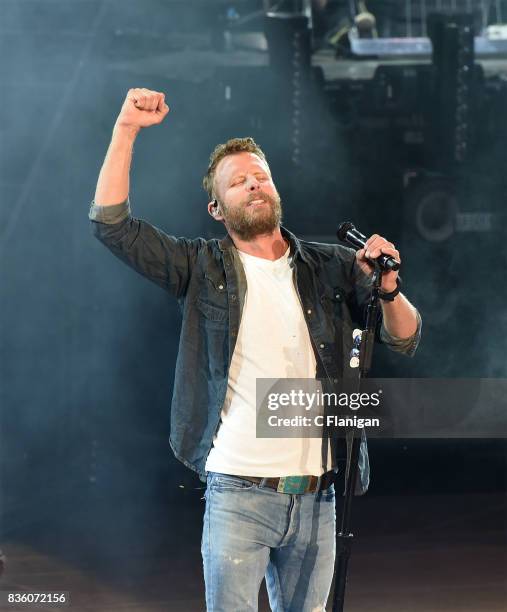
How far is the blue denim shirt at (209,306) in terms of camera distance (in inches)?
84.4

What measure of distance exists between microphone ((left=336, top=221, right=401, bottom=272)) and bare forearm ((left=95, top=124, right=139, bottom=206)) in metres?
0.49

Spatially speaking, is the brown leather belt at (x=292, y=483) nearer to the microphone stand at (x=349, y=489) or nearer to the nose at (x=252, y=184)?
the microphone stand at (x=349, y=489)

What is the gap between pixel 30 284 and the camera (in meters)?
5.14

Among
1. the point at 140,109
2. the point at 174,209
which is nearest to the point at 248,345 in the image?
the point at 140,109

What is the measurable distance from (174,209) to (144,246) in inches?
116

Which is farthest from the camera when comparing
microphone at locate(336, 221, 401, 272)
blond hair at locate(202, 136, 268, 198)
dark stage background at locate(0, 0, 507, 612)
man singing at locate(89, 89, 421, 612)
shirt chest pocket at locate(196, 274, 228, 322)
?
dark stage background at locate(0, 0, 507, 612)

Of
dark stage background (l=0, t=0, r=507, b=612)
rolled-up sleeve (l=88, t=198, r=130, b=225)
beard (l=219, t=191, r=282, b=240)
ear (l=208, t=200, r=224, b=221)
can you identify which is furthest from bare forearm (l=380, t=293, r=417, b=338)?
dark stage background (l=0, t=0, r=507, b=612)

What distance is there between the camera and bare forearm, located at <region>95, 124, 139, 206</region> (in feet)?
6.88

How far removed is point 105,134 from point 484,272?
2178 mm

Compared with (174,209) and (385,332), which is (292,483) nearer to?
(385,332)

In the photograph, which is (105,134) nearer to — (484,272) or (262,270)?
(484,272)

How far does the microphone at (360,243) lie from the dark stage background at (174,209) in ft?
9.09

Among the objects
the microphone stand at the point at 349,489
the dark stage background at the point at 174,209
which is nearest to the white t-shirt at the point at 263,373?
the microphone stand at the point at 349,489

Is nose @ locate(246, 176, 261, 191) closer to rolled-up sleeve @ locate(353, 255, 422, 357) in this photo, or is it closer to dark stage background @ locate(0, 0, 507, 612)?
rolled-up sleeve @ locate(353, 255, 422, 357)
